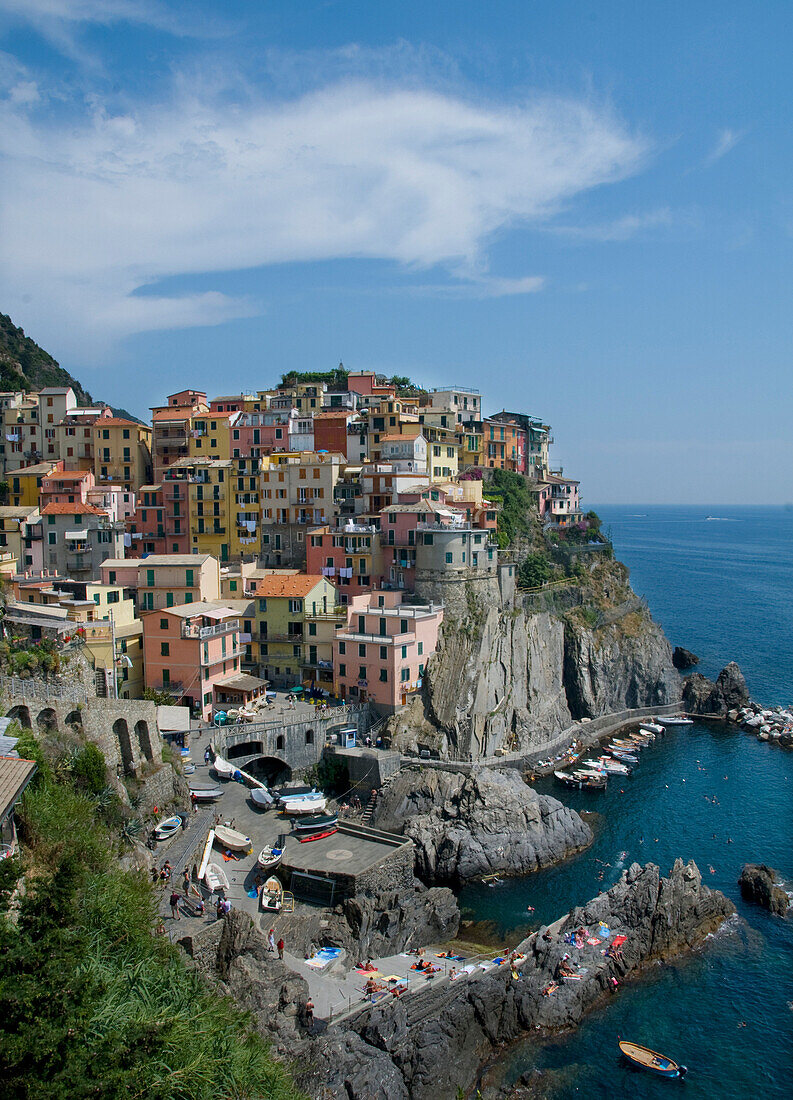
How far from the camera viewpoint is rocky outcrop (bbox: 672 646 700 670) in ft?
249

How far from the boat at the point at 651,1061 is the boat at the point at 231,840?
1618 centimetres

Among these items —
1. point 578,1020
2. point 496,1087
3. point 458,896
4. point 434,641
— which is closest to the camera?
point 496,1087

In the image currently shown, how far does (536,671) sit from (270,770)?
2029cm

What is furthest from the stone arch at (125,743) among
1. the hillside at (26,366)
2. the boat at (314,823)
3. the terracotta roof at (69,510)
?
the hillside at (26,366)

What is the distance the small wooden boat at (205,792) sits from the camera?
119 ft

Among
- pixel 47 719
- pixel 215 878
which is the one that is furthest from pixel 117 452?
pixel 215 878

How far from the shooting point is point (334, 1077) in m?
23.1

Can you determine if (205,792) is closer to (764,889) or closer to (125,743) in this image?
(125,743)

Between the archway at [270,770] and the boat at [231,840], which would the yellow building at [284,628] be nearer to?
the archway at [270,770]

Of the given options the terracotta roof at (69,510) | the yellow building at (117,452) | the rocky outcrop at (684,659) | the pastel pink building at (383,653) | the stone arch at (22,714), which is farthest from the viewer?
the rocky outcrop at (684,659)

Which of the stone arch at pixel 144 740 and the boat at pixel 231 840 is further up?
the stone arch at pixel 144 740

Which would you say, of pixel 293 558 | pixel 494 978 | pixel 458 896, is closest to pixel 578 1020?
pixel 494 978

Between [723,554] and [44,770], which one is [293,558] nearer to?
[44,770]

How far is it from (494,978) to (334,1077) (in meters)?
7.22
